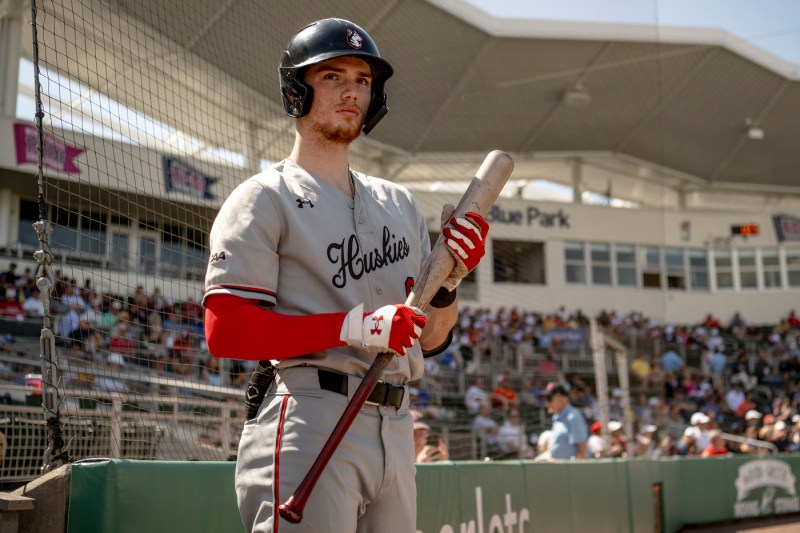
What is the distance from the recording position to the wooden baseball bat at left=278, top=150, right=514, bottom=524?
7.66 feet

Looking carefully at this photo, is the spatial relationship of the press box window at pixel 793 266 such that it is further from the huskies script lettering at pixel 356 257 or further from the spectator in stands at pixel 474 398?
the huskies script lettering at pixel 356 257

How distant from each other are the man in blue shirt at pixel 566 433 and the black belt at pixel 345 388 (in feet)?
22.8

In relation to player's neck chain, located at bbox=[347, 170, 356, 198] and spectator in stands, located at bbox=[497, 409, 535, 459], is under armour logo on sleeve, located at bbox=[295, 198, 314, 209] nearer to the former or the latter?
player's neck chain, located at bbox=[347, 170, 356, 198]

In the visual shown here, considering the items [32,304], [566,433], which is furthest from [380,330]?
[32,304]

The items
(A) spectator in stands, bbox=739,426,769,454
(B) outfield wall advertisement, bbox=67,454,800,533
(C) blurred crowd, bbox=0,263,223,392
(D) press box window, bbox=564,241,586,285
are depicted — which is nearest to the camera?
(B) outfield wall advertisement, bbox=67,454,800,533

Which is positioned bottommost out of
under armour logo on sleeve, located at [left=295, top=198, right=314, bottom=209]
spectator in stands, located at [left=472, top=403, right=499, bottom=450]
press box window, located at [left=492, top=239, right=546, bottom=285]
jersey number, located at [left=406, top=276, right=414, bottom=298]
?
spectator in stands, located at [left=472, top=403, right=499, bottom=450]

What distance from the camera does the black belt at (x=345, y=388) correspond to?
261cm

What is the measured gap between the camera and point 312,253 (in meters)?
2.69

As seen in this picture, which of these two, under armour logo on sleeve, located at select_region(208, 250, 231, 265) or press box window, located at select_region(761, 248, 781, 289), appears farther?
press box window, located at select_region(761, 248, 781, 289)

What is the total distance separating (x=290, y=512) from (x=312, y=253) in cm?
77

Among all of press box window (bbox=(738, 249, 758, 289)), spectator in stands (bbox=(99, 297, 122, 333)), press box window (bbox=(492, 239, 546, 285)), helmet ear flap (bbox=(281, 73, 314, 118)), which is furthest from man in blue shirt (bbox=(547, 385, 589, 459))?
press box window (bbox=(738, 249, 758, 289))

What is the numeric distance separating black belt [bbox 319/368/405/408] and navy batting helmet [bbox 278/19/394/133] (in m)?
0.85

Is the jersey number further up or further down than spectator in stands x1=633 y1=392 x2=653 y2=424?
further up

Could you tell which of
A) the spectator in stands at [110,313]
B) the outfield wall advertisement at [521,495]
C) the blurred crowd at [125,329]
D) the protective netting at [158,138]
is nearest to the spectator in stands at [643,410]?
the outfield wall advertisement at [521,495]
